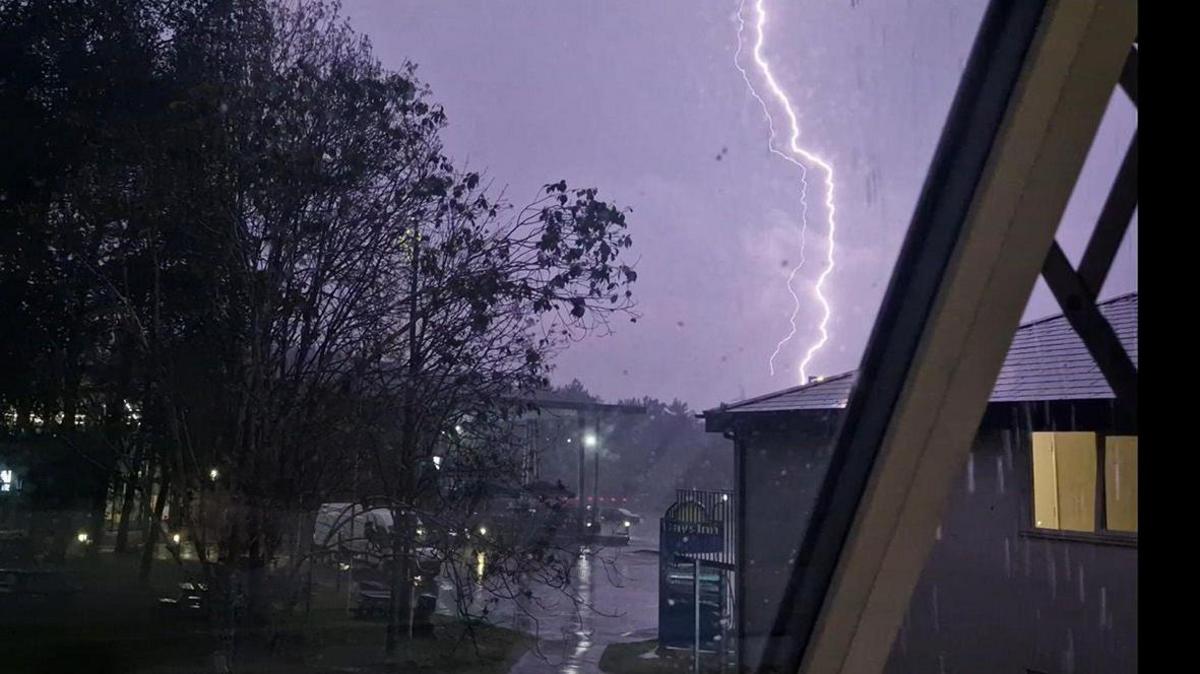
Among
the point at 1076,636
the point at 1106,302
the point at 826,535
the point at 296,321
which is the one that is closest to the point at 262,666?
the point at 296,321

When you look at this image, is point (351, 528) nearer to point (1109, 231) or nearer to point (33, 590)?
point (33, 590)

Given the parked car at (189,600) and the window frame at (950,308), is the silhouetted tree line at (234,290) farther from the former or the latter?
the window frame at (950,308)

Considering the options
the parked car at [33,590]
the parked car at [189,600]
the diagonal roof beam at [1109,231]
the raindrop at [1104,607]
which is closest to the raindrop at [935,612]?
the raindrop at [1104,607]

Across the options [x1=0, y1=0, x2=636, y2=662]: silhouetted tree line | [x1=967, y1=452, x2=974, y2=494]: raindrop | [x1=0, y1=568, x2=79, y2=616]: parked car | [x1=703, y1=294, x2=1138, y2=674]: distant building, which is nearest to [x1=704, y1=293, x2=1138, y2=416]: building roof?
[x1=703, y1=294, x2=1138, y2=674]: distant building

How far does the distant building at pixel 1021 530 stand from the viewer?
189cm

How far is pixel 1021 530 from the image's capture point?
90.6 inches

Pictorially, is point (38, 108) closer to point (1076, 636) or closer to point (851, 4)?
point (851, 4)

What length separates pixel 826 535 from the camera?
2.14 meters

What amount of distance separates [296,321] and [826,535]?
12.0ft

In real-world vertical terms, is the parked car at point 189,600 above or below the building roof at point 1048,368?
below

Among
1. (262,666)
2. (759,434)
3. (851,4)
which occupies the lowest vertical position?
(262,666)

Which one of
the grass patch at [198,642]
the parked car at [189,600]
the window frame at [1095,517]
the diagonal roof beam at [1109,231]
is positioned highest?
the diagonal roof beam at [1109,231]

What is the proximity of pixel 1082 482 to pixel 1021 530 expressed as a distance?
1.01 ft

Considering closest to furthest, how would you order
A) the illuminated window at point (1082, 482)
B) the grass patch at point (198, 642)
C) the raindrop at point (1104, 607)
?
the illuminated window at point (1082, 482), the raindrop at point (1104, 607), the grass patch at point (198, 642)
